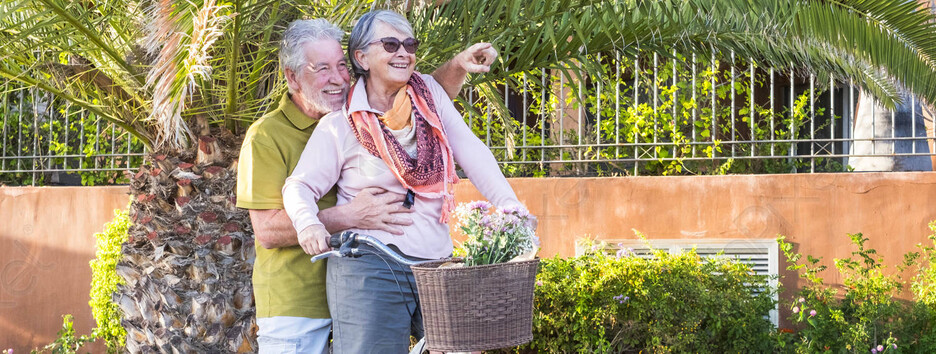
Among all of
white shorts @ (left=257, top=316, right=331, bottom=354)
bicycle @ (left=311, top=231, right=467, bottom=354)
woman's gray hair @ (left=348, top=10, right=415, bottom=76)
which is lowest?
white shorts @ (left=257, top=316, right=331, bottom=354)

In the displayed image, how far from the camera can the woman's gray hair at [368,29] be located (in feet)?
9.66

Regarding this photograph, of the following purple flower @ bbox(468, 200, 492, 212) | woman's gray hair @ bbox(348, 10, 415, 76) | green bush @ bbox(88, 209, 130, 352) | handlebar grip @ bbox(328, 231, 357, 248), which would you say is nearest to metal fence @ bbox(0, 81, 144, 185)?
green bush @ bbox(88, 209, 130, 352)

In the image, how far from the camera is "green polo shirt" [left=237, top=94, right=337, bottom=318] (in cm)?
291

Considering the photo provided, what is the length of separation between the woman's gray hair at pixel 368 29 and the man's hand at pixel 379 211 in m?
0.39

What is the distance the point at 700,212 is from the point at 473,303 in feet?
14.4

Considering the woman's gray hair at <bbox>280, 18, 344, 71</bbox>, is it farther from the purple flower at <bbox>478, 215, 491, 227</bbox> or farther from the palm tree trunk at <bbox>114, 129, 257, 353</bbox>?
the palm tree trunk at <bbox>114, 129, 257, 353</bbox>

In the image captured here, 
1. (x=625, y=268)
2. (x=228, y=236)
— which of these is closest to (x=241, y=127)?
(x=228, y=236)

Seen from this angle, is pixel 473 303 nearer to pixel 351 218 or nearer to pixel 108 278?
pixel 351 218

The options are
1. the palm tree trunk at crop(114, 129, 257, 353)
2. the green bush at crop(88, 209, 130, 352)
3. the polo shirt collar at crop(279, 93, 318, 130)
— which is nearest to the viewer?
the polo shirt collar at crop(279, 93, 318, 130)

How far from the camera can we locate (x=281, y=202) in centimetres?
291

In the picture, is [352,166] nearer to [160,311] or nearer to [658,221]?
[160,311]

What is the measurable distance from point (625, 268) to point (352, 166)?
10.9ft

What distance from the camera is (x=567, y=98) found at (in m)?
7.73

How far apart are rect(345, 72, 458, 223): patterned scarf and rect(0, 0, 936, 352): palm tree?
131 cm
